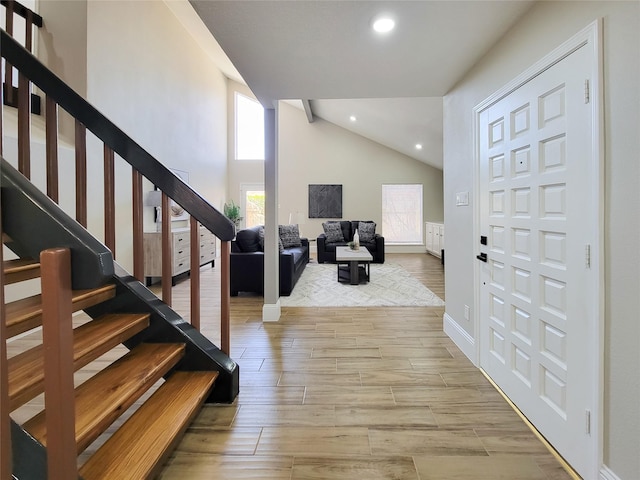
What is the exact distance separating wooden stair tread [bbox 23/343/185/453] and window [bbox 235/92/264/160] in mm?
7935

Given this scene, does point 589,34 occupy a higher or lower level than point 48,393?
higher

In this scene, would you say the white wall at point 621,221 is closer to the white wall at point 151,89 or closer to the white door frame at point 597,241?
the white door frame at point 597,241

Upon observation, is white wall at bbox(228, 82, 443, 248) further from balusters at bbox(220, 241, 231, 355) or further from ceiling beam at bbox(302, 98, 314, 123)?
balusters at bbox(220, 241, 231, 355)

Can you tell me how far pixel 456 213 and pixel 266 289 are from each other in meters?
2.05

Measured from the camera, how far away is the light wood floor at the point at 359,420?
140 centimetres

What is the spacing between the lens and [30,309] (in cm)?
127

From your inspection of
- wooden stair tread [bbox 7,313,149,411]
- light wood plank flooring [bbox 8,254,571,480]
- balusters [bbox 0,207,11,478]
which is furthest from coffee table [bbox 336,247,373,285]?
balusters [bbox 0,207,11,478]

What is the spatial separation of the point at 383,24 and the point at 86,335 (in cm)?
229

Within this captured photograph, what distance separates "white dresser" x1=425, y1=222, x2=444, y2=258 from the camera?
7.19 metres

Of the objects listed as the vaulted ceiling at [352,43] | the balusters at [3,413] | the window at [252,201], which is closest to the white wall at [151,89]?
the window at [252,201]

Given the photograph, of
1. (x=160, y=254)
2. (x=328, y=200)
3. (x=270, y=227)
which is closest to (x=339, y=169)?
(x=328, y=200)

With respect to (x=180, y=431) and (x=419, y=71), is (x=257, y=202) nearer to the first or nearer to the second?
(x=419, y=71)

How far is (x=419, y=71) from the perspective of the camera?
2.42 meters

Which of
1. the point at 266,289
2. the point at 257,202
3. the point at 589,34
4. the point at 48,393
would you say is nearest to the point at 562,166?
the point at 589,34
